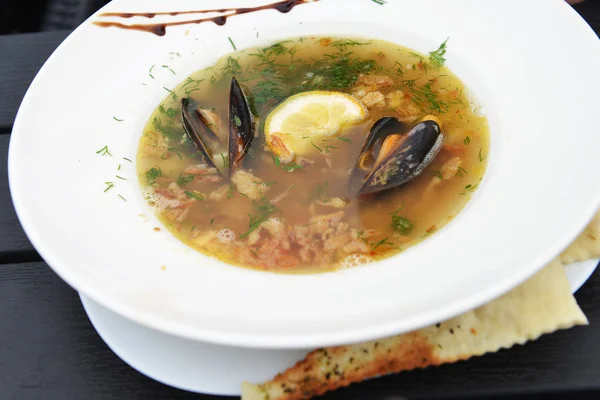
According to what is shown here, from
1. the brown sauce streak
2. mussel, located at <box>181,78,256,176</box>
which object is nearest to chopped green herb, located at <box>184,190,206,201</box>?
mussel, located at <box>181,78,256,176</box>

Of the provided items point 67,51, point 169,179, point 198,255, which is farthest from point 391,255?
point 67,51

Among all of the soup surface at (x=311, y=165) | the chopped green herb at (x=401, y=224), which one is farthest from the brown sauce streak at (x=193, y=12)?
the chopped green herb at (x=401, y=224)

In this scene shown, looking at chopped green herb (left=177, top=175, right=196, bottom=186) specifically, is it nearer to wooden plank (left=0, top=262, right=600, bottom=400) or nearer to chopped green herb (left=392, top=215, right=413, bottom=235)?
wooden plank (left=0, top=262, right=600, bottom=400)

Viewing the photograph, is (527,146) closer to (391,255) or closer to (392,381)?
(391,255)

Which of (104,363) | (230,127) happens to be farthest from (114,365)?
(230,127)

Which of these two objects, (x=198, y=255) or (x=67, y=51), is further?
(x=67, y=51)

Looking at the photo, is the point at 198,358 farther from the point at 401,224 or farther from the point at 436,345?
the point at 401,224

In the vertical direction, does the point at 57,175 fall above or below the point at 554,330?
below
